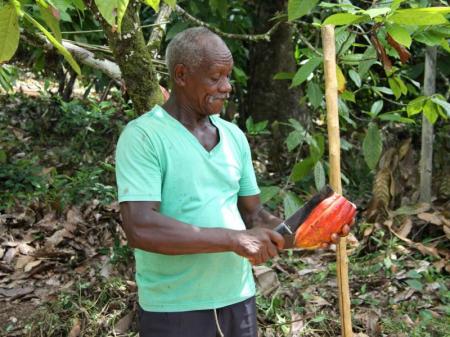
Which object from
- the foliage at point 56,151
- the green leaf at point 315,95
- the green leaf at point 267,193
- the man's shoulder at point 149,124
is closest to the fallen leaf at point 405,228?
the green leaf at point 315,95

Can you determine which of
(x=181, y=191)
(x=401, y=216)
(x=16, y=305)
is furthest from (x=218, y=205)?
(x=401, y=216)

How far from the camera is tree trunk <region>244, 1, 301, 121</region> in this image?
5273mm

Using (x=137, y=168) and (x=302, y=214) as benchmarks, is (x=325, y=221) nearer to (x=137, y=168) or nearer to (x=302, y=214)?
(x=302, y=214)

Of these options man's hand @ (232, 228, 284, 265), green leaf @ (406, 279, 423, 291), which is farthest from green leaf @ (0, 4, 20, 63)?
green leaf @ (406, 279, 423, 291)

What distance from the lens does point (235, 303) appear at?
1983 mm

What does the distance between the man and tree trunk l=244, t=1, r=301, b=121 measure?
3.37 meters

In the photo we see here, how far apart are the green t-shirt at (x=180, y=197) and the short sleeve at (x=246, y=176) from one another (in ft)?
0.48

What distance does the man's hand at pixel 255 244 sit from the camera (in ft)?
5.69

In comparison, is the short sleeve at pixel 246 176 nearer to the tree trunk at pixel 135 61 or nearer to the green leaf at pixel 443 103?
the tree trunk at pixel 135 61

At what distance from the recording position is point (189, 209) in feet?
6.15

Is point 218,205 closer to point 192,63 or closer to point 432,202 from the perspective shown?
point 192,63

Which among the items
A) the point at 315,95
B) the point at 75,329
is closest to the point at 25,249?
the point at 75,329

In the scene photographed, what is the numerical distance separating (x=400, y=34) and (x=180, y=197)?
83 centimetres

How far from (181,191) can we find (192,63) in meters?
0.38
